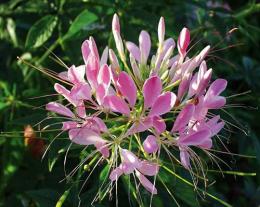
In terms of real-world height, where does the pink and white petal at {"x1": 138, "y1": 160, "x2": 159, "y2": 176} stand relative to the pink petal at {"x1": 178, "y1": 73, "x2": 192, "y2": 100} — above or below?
A: below

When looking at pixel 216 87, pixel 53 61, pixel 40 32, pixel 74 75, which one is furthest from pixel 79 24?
pixel 216 87

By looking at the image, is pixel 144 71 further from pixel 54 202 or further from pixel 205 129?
pixel 54 202

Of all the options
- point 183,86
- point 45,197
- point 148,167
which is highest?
point 183,86

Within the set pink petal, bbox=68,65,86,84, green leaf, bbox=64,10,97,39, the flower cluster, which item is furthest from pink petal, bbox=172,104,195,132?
green leaf, bbox=64,10,97,39

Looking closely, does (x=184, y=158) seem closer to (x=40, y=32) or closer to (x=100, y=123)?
(x=100, y=123)

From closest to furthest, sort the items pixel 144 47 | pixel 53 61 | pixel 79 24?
pixel 144 47 < pixel 79 24 < pixel 53 61

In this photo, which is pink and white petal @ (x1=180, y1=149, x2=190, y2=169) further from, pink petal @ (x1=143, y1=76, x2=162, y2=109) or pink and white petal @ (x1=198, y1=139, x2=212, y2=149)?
pink petal @ (x1=143, y1=76, x2=162, y2=109)

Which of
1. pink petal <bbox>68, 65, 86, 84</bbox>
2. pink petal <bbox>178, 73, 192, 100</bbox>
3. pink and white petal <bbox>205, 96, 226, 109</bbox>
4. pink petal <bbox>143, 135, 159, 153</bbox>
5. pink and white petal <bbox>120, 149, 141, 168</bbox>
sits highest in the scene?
pink petal <bbox>68, 65, 86, 84</bbox>
